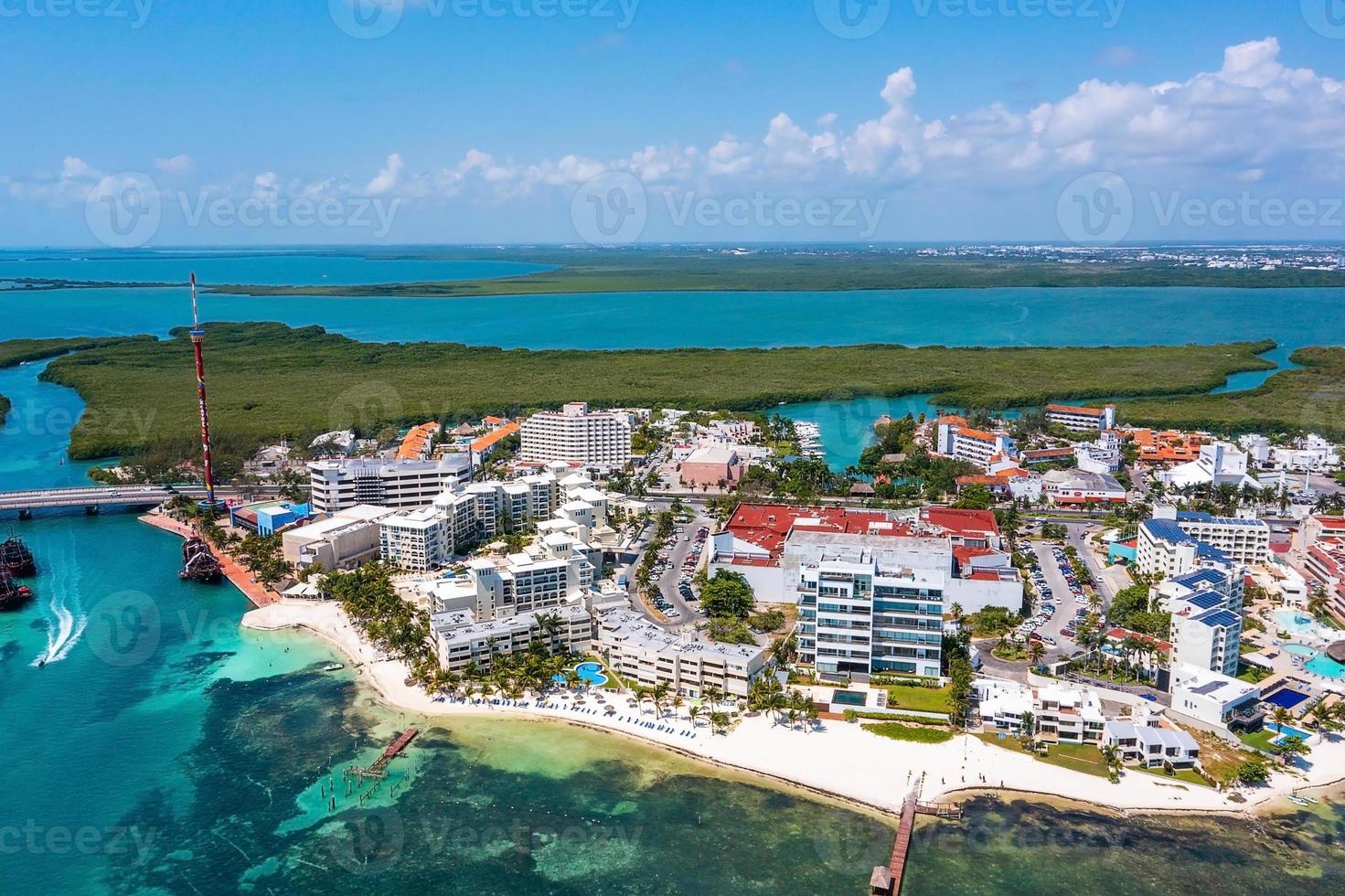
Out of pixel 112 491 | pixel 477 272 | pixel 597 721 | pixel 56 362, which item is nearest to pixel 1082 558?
pixel 597 721

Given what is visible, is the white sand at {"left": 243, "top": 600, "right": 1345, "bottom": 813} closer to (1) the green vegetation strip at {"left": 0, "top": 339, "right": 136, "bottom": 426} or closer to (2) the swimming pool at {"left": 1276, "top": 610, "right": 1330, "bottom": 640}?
(2) the swimming pool at {"left": 1276, "top": 610, "right": 1330, "bottom": 640}

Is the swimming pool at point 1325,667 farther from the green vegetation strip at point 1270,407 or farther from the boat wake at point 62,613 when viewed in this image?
the boat wake at point 62,613

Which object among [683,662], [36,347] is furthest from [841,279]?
[683,662]

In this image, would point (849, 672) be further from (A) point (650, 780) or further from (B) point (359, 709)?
(B) point (359, 709)

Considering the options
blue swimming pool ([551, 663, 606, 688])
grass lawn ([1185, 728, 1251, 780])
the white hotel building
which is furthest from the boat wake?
grass lawn ([1185, 728, 1251, 780])

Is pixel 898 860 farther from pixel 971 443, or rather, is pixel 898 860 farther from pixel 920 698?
pixel 971 443

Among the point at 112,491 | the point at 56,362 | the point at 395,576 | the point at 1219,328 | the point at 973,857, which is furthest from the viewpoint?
the point at 1219,328

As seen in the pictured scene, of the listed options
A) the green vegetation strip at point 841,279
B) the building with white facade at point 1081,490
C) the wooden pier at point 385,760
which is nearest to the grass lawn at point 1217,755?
the wooden pier at point 385,760

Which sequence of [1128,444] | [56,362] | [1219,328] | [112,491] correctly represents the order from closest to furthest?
[112,491], [1128,444], [56,362], [1219,328]
